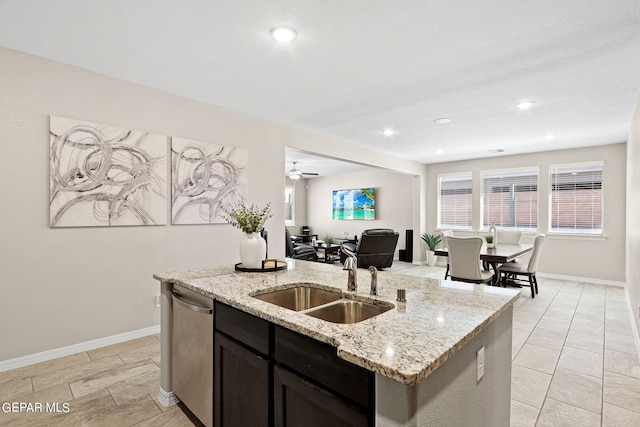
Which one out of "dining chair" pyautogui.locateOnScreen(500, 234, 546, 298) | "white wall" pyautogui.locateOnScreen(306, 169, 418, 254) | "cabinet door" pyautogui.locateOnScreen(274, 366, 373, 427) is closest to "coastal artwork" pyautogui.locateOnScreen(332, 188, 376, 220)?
"white wall" pyautogui.locateOnScreen(306, 169, 418, 254)

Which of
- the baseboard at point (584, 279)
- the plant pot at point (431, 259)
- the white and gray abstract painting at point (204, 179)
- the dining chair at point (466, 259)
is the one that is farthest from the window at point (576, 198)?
the white and gray abstract painting at point (204, 179)

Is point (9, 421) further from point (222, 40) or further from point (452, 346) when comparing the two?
point (222, 40)

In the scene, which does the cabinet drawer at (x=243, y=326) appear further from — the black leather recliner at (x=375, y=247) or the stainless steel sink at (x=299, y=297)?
the black leather recliner at (x=375, y=247)

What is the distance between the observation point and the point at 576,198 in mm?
5957

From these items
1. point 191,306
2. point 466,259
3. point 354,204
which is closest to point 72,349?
point 191,306

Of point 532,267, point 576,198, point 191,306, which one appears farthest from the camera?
point 576,198

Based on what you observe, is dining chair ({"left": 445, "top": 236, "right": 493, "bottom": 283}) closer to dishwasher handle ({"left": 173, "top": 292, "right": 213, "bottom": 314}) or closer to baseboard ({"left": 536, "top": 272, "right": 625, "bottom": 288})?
baseboard ({"left": 536, "top": 272, "right": 625, "bottom": 288})

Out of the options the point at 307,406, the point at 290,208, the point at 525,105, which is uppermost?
the point at 525,105

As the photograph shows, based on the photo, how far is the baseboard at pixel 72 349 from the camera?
2510 mm

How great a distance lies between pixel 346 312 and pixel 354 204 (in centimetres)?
787

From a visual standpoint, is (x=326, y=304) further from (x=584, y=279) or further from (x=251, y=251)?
(x=584, y=279)

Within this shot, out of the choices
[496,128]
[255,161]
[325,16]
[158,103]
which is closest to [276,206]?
[255,161]

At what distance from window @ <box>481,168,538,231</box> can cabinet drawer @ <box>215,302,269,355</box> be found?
677 cm

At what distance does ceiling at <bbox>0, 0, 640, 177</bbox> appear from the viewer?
2006mm
